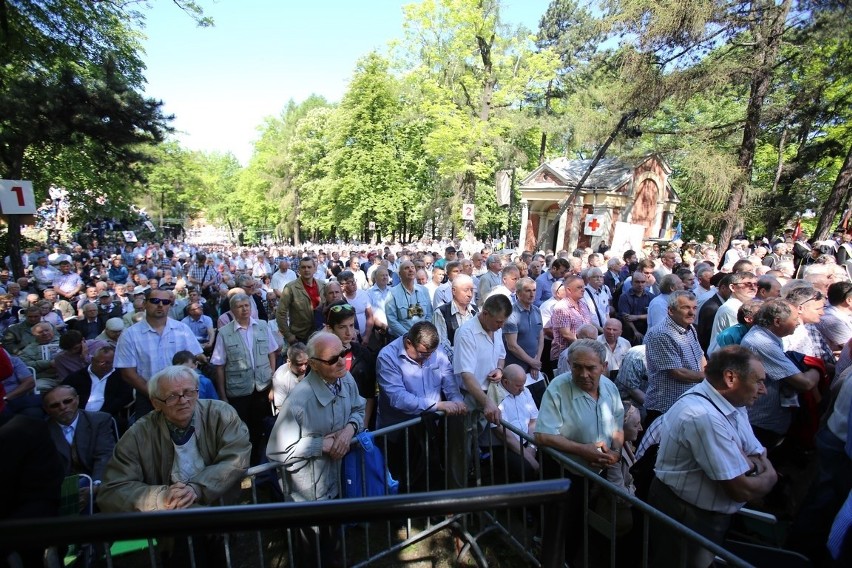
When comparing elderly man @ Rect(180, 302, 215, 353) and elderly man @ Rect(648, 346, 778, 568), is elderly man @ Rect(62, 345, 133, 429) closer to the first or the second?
elderly man @ Rect(180, 302, 215, 353)

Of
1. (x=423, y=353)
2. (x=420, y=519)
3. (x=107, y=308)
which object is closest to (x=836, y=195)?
(x=423, y=353)

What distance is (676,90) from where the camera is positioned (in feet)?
48.6

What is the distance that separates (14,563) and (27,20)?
466 inches

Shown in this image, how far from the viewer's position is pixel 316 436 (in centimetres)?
296

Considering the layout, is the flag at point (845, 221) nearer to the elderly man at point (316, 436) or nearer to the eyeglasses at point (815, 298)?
the eyeglasses at point (815, 298)

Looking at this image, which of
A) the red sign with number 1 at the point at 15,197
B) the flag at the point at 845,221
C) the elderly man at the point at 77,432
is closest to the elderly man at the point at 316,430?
the elderly man at the point at 77,432

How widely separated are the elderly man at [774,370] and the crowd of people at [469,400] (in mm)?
12

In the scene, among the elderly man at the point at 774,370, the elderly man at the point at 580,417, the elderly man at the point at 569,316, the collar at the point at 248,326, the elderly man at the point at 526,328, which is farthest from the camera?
the elderly man at the point at 569,316

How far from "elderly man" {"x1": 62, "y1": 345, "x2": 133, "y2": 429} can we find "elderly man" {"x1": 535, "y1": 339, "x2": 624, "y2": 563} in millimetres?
4210

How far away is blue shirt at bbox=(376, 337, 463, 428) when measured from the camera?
374 centimetres

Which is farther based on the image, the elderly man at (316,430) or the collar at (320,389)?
the collar at (320,389)

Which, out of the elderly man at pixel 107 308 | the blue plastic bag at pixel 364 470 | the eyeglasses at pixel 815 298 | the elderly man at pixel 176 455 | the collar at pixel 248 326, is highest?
the eyeglasses at pixel 815 298

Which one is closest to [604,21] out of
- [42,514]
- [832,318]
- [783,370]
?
[832,318]

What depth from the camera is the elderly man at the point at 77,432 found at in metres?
3.54
